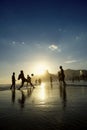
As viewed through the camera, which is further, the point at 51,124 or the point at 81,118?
the point at 81,118

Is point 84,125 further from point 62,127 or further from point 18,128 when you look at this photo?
point 18,128

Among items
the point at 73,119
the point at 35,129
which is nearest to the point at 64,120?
the point at 73,119

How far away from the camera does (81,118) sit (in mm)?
4285

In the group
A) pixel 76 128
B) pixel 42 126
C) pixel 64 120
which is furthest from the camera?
pixel 64 120

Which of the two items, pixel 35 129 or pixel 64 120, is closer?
pixel 35 129

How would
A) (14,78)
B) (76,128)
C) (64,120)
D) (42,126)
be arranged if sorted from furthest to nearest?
(14,78) → (64,120) → (42,126) → (76,128)

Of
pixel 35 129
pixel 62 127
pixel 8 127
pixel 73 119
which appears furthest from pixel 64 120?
pixel 8 127

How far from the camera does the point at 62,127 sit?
3590 mm

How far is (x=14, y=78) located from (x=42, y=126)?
81.1ft

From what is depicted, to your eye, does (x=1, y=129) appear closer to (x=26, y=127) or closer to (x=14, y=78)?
(x=26, y=127)

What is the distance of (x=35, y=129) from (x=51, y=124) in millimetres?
447

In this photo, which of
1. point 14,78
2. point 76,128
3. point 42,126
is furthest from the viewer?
point 14,78

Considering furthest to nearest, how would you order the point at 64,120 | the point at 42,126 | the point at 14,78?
the point at 14,78
the point at 64,120
the point at 42,126

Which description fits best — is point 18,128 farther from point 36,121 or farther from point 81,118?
point 81,118
